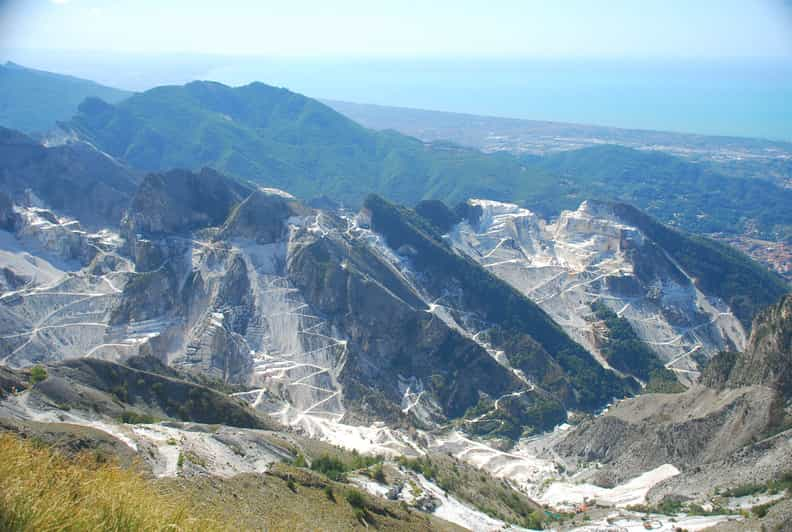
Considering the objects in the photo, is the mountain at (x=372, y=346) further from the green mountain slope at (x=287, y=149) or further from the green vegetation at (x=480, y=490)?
the green mountain slope at (x=287, y=149)

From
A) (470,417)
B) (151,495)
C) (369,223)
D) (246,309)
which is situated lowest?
(470,417)

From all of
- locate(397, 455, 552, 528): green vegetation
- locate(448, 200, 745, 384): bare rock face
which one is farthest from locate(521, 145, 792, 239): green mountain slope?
locate(397, 455, 552, 528): green vegetation

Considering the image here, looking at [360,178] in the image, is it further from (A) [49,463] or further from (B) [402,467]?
(A) [49,463]

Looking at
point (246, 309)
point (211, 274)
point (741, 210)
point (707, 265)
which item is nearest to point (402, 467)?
point (246, 309)

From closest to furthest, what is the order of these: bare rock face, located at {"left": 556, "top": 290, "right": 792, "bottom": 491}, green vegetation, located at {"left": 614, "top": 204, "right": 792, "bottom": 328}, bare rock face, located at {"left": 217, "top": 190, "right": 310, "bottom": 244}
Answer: bare rock face, located at {"left": 556, "top": 290, "right": 792, "bottom": 491}
bare rock face, located at {"left": 217, "top": 190, "right": 310, "bottom": 244}
green vegetation, located at {"left": 614, "top": 204, "right": 792, "bottom": 328}

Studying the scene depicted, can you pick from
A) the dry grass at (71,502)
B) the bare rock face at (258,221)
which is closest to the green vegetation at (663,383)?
the bare rock face at (258,221)

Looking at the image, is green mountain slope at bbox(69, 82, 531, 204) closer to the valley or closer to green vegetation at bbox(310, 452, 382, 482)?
the valley

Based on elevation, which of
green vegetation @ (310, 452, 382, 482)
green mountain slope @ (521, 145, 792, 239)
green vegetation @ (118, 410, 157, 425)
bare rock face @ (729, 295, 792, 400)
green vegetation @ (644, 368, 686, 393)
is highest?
green mountain slope @ (521, 145, 792, 239)
